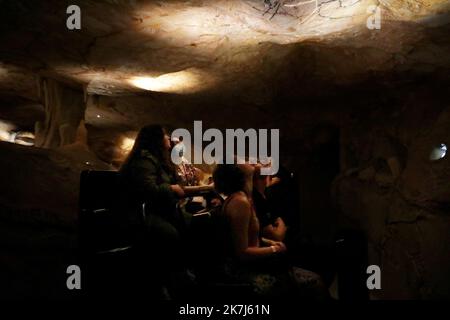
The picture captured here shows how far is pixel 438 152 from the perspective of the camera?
456 centimetres

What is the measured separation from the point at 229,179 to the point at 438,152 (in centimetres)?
313

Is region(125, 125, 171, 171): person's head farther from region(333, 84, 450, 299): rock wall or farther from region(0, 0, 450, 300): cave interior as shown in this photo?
region(333, 84, 450, 299): rock wall

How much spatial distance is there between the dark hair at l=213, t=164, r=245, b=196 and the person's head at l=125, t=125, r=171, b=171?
0.69 meters

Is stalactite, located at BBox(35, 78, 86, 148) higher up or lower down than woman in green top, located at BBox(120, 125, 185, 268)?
higher up

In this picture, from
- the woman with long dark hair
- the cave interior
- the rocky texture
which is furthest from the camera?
the rocky texture

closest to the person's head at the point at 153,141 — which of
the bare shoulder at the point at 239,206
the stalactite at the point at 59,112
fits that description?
the bare shoulder at the point at 239,206

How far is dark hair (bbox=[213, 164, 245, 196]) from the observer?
2.56 meters

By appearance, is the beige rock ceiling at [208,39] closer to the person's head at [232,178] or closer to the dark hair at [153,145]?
the dark hair at [153,145]

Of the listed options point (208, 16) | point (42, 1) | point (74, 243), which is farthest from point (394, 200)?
point (42, 1)

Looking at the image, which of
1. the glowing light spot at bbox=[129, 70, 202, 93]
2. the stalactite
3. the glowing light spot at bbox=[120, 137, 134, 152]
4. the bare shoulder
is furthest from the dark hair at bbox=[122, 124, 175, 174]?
the glowing light spot at bbox=[120, 137, 134, 152]

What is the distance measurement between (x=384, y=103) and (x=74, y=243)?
4603mm

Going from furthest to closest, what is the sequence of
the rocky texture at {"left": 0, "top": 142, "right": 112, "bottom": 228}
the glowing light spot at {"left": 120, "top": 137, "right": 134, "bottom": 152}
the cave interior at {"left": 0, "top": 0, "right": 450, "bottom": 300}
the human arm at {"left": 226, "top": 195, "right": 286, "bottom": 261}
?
the glowing light spot at {"left": 120, "top": 137, "right": 134, "bottom": 152} < the rocky texture at {"left": 0, "top": 142, "right": 112, "bottom": 228} < the cave interior at {"left": 0, "top": 0, "right": 450, "bottom": 300} < the human arm at {"left": 226, "top": 195, "right": 286, "bottom": 261}

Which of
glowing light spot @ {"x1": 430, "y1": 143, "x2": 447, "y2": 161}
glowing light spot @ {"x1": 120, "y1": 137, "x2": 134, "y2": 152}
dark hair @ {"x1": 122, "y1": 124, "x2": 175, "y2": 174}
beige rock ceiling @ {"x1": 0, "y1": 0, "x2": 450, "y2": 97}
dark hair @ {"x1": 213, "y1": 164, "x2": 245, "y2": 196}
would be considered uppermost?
beige rock ceiling @ {"x1": 0, "y1": 0, "x2": 450, "y2": 97}

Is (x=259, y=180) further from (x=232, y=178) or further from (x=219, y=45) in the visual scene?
(x=219, y=45)
